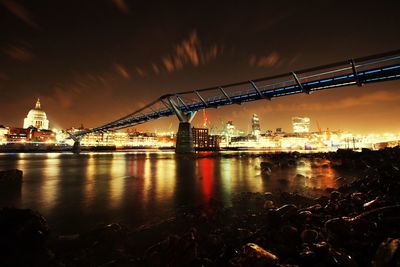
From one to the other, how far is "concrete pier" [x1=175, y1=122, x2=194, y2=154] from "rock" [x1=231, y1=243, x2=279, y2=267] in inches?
2342

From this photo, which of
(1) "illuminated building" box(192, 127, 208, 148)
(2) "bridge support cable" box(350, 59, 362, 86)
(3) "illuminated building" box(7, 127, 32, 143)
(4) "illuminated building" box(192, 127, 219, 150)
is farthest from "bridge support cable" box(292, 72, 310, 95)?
(3) "illuminated building" box(7, 127, 32, 143)

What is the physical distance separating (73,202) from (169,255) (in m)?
8.76

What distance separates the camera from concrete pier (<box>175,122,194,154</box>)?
211ft

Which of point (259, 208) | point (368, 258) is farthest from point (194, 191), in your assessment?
point (368, 258)

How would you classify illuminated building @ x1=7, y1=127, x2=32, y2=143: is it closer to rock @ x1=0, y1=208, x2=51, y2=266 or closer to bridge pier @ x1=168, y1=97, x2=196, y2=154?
bridge pier @ x1=168, y1=97, x2=196, y2=154

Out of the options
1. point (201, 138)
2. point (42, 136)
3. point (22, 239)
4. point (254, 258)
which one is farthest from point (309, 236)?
point (42, 136)

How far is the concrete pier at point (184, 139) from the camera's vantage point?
6427cm

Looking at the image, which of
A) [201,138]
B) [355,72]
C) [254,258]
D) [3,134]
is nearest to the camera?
[254,258]

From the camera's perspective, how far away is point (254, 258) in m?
4.04

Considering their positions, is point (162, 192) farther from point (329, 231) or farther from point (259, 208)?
point (329, 231)

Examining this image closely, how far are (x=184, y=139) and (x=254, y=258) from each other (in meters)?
61.4

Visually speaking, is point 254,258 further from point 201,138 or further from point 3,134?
point 3,134

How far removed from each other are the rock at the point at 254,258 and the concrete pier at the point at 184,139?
59478 millimetres

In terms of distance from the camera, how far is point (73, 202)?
11195mm
